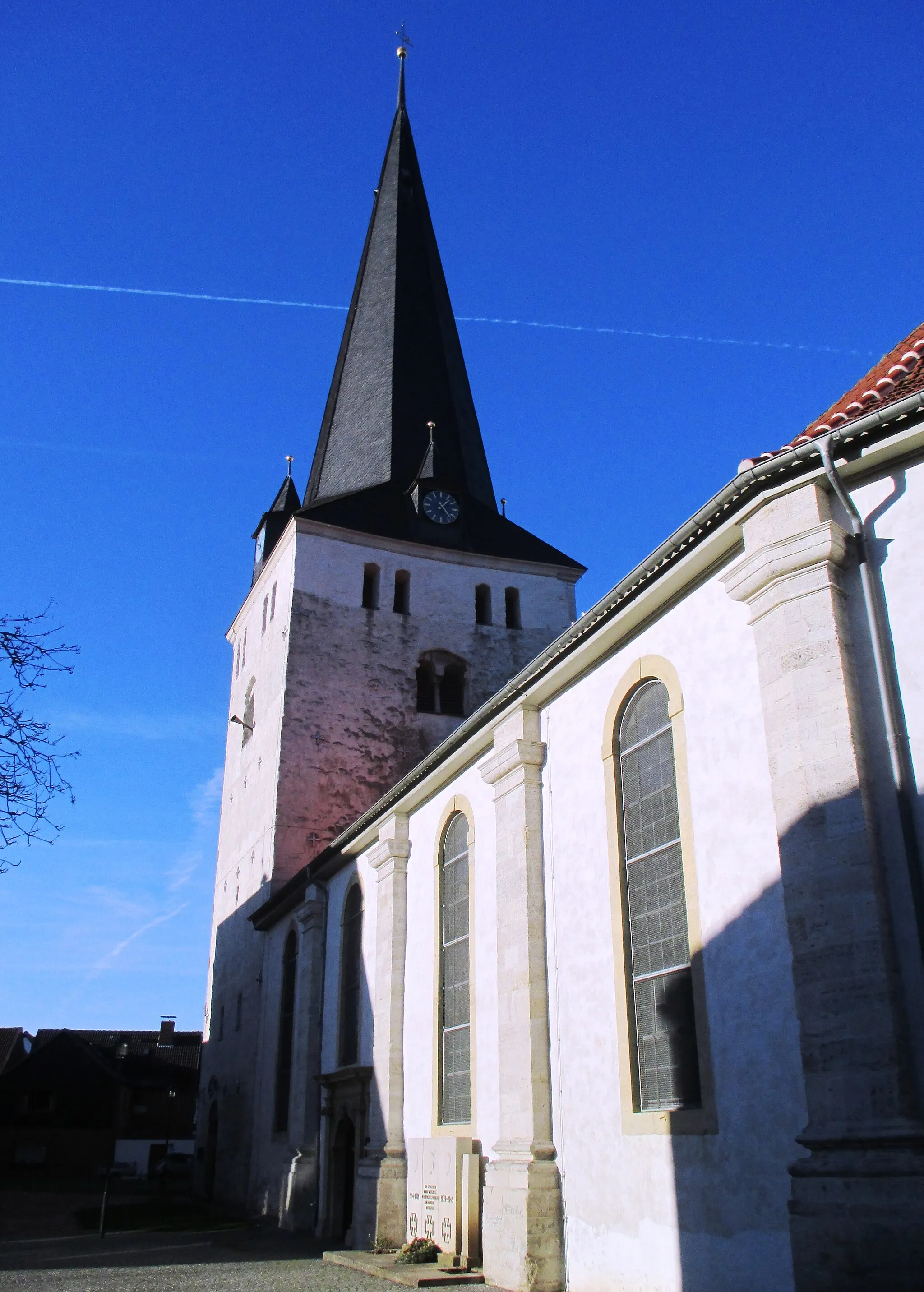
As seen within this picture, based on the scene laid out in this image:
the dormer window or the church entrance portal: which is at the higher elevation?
the dormer window

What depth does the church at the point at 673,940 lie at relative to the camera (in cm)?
710

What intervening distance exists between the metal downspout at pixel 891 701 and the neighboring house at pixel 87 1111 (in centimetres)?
3828

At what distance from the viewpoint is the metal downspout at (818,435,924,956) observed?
23.4ft

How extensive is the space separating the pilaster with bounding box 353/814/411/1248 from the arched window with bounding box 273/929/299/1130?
5237mm

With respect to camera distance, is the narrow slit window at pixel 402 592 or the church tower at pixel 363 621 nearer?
the church tower at pixel 363 621

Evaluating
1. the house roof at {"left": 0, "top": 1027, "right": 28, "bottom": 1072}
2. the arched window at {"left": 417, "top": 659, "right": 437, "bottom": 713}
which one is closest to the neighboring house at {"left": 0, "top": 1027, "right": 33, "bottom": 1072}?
the house roof at {"left": 0, "top": 1027, "right": 28, "bottom": 1072}

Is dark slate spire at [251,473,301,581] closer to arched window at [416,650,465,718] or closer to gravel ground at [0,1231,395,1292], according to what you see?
arched window at [416,650,465,718]

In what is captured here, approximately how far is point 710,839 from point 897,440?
3402 millimetres

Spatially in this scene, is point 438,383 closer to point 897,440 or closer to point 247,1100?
point 247,1100

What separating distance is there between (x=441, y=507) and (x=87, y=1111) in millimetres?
32324

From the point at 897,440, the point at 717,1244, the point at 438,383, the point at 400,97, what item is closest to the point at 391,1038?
the point at 717,1244

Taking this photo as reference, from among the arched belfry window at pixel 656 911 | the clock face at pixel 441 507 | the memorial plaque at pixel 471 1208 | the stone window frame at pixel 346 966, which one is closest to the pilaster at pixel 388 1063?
the stone window frame at pixel 346 966

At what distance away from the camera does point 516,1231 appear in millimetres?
10523

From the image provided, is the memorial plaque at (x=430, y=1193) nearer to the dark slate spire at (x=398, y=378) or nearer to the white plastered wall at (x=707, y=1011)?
the white plastered wall at (x=707, y=1011)
